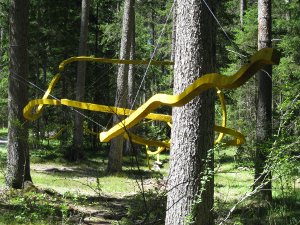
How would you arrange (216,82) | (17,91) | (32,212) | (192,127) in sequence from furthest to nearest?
(17,91), (32,212), (192,127), (216,82)

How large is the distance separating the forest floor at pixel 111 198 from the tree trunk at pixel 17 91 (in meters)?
0.42

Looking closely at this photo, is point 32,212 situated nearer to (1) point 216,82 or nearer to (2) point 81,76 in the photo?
(1) point 216,82

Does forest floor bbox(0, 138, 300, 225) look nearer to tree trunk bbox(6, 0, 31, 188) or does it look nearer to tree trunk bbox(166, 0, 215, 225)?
tree trunk bbox(166, 0, 215, 225)

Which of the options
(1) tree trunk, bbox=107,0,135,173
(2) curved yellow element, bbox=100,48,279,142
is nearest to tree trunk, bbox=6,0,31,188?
(1) tree trunk, bbox=107,0,135,173

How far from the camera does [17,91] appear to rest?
9.82 meters

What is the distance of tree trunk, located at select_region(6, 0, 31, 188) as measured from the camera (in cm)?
965

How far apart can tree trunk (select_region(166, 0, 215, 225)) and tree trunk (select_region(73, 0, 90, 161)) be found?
15.4 meters

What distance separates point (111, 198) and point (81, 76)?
10.1 meters

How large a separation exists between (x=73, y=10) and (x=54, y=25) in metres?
1.57

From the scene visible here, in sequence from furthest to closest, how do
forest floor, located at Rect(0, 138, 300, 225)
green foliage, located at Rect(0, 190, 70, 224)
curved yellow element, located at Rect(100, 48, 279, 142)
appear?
green foliage, located at Rect(0, 190, 70, 224) < forest floor, located at Rect(0, 138, 300, 225) < curved yellow element, located at Rect(100, 48, 279, 142)

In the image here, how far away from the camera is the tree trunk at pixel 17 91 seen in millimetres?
9648

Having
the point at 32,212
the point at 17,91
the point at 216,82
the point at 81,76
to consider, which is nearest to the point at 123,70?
the point at 81,76

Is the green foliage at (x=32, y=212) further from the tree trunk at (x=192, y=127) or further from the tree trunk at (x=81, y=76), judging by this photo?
the tree trunk at (x=81, y=76)

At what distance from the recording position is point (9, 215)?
23.2 ft
